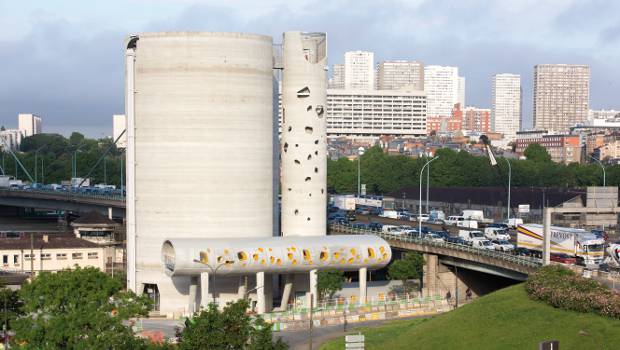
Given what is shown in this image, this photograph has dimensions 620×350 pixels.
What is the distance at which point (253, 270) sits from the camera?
89125 mm

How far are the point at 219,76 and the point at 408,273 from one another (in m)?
28.0

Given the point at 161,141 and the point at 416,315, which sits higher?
the point at 161,141

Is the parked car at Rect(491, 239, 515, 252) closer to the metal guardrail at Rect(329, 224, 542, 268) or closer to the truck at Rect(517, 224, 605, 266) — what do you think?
the metal guardrail at Rect(329, 224, 542, 268)

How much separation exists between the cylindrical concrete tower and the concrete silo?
6.39m

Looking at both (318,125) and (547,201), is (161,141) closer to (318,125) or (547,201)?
(318,125)

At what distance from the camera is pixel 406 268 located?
106 metres

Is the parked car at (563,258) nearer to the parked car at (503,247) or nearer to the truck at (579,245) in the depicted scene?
the truck at (579,245)

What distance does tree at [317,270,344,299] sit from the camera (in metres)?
95.3

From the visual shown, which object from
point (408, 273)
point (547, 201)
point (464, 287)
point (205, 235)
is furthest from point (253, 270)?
point (547, 201)

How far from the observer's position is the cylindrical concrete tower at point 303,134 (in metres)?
102

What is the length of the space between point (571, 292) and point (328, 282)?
31642 mm

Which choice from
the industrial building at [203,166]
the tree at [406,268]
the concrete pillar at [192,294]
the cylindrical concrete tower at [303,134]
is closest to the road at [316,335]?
the industrial building at [203,166]

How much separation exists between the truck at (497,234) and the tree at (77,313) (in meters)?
61.3

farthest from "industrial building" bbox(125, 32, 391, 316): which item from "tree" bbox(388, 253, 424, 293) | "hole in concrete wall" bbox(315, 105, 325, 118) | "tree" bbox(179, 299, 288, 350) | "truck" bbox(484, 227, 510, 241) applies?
"tree" bbox(179, 299, 288, 350)
